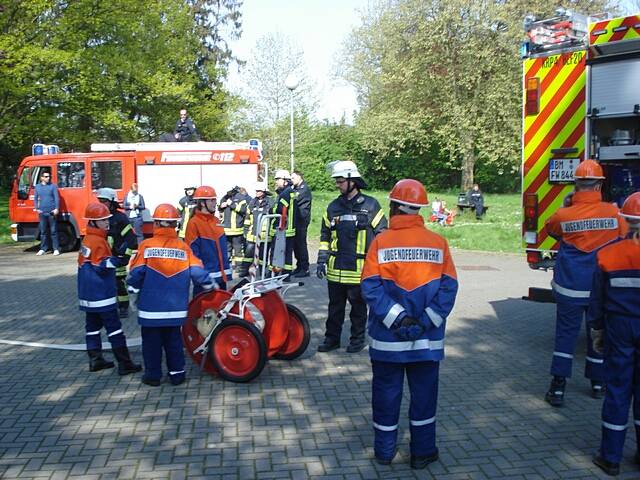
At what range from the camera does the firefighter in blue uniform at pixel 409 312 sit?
13.5 feet

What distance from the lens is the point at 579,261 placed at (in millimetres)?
5418

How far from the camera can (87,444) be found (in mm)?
4688

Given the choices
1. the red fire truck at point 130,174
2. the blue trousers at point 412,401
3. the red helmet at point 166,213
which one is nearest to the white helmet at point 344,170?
the red helmet at point 166,213

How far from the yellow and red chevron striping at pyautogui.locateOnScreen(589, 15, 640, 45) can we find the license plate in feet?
3.83

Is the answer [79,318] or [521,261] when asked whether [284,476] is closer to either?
[79,318]

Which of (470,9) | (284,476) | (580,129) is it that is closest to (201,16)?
(470,9)

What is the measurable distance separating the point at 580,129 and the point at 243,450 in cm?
455

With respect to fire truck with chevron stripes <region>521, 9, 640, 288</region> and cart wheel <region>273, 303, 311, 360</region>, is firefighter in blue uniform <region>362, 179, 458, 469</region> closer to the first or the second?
cart wheel <region>273, 303, 311, 360</region>

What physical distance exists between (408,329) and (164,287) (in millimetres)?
2615

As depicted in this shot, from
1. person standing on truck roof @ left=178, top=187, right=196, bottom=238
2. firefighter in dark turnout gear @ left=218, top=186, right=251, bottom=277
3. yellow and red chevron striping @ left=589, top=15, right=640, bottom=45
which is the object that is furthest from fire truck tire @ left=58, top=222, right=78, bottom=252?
yellow and red chevron striping @ left=589, top=15, right=640, bottom=45

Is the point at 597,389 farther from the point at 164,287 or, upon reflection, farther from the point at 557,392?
the point at 164,287

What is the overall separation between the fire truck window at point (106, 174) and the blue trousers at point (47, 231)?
129 centimetres

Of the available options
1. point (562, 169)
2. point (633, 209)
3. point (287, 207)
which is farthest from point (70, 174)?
point (633, 209)

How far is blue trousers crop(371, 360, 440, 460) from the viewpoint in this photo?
4211 mm
